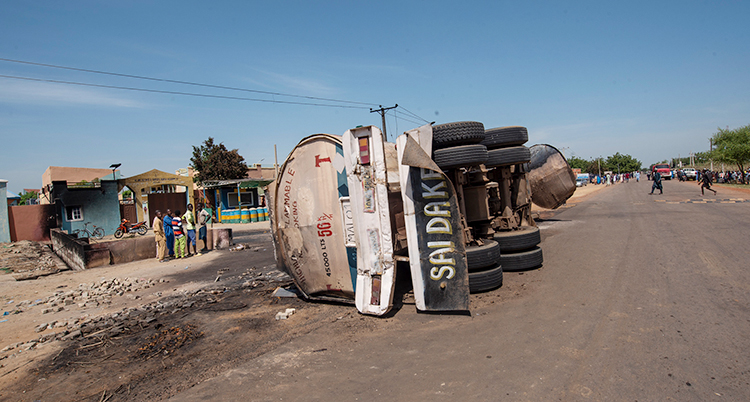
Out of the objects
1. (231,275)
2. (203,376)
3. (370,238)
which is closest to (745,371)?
(370,238)

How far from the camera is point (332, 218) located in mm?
5547

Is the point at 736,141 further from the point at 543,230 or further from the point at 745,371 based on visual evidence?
the point at 745,371

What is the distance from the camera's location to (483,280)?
5.76m

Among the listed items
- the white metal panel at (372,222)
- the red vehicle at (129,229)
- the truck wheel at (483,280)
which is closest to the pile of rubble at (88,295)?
the white metal panel at (372,222)

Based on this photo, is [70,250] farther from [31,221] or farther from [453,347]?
[453,347]

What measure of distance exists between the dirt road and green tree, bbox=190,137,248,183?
32.9 m

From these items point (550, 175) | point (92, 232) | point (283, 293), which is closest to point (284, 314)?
point (283, 293)

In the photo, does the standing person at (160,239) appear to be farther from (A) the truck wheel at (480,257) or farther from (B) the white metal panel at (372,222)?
(A) the truck wheel at (480,257)

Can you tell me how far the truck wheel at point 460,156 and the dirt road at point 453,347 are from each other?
2068mm

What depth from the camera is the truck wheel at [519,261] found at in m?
6.87

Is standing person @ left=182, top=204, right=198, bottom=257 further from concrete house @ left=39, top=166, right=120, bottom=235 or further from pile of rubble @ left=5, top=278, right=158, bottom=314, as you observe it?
concrete house @ left=39, top=166, right=120, bottom=235

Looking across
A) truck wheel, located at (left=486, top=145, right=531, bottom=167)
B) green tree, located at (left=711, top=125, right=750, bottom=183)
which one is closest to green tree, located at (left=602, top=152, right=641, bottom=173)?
green tree, located at (left=711, top=125, right=750, bottom=183)

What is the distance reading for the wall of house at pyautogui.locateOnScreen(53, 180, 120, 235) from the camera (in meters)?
22.2

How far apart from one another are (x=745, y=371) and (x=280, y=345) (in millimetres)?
4460
